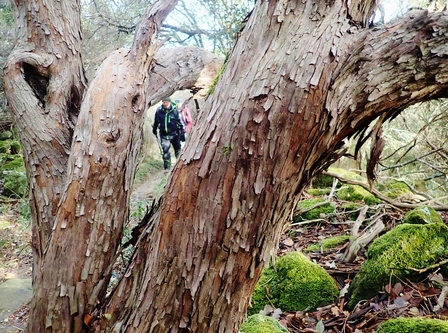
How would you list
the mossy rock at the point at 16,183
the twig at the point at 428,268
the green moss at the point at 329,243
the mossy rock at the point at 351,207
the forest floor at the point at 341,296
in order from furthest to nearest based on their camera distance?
the mossy rock at the point at 16,183 → the mossy rock at the point at 351,207 → the green moss at the point at 329,243 → the twig at the point at 428,268 → the forest floor at the point at 341,296

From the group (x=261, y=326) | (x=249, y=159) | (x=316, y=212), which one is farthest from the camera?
(x=316, y=212)

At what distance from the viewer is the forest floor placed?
2.43m

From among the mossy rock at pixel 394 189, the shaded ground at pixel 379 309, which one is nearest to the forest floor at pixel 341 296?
the shaded ground at pixel 379 309

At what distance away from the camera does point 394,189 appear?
18.1 feet

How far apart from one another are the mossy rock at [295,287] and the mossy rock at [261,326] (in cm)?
50

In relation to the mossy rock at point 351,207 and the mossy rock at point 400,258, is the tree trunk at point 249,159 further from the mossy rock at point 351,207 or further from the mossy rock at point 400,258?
the mossy rock at point 351,207

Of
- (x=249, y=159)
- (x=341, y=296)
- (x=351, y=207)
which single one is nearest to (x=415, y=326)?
(x=341, y=296)

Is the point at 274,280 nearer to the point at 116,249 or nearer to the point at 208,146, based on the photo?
the point at 116,249

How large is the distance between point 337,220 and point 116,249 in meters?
3.66

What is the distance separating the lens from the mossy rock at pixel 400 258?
107 inches

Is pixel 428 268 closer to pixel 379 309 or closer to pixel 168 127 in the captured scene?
pixel 379 309

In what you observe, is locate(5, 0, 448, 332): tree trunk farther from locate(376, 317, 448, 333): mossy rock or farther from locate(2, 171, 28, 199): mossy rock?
locate(2, 171, 28, 199): mossy rock

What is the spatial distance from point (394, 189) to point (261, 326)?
4005 millimetres

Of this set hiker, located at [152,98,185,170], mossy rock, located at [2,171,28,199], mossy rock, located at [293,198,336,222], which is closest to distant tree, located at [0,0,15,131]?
mossy rock, located at [2,171,28,199]
